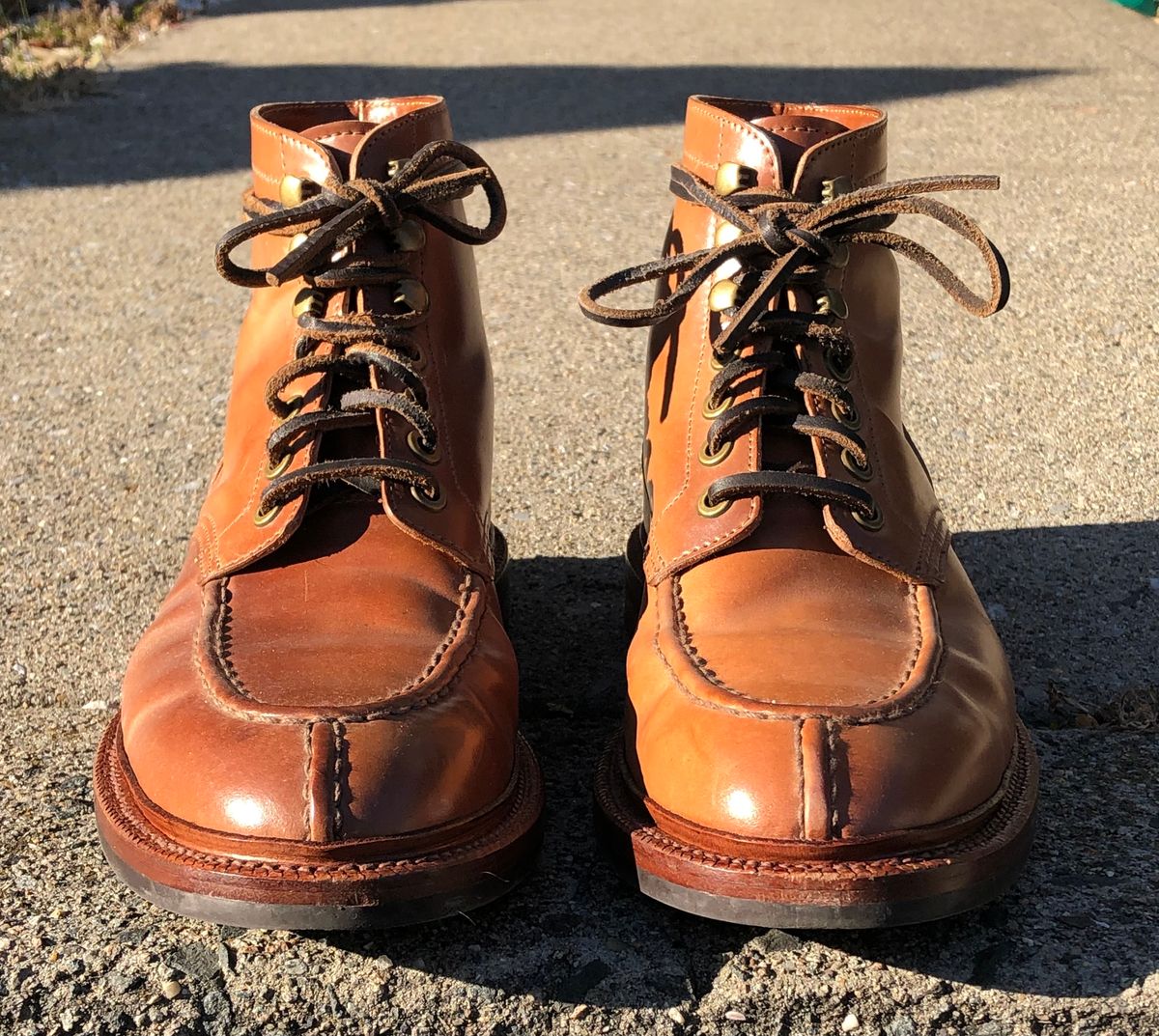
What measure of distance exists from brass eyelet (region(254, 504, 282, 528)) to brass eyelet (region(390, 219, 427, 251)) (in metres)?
0.43

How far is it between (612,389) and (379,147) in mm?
1524

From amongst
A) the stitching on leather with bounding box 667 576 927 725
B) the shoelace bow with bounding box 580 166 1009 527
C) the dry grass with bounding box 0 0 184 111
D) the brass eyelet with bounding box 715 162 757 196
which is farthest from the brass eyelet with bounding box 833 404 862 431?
the dry grass with bounding box 0 0 184 111

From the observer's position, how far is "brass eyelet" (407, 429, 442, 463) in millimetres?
1877

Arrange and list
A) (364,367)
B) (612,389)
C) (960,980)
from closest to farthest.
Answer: (960,980)
(364,367)
(612,389)

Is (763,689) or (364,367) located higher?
(364,367)

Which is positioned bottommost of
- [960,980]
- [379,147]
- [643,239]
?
[643,239]

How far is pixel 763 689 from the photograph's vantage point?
157 centimetres

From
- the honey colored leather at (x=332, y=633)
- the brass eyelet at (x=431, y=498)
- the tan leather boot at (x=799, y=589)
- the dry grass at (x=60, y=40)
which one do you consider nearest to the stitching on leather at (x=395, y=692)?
the honey colored leather at (x=332, y=633)

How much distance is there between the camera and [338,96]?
6477 mm

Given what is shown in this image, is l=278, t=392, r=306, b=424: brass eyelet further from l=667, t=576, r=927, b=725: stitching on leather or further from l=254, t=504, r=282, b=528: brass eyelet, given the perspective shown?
l=667, t=576, r=927, b=725: stitching on leather

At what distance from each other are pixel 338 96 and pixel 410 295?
490 centimetres

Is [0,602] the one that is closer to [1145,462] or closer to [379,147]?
[379,147]

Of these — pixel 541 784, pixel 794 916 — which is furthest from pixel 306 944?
pixel 794 916

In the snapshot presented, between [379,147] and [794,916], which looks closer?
[794,916]
